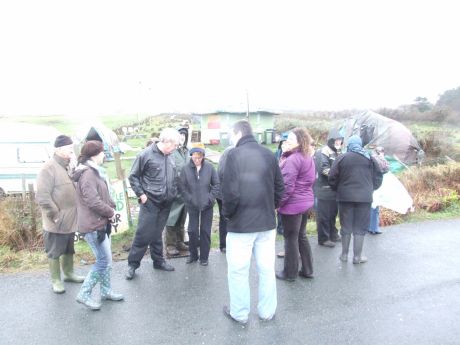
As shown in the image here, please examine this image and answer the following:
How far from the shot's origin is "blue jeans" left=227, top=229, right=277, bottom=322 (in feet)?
11.6

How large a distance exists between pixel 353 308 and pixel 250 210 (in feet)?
5.22

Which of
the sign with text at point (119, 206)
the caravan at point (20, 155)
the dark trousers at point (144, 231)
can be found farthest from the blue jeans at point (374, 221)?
the caravan at point (20, 155)

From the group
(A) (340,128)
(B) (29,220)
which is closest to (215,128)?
(A) (340,128)

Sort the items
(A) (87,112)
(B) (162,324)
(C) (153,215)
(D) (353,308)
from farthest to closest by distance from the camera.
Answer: (A) (87,112)
(C) (153,215)
(D) (353,308)
(B) (162,324)

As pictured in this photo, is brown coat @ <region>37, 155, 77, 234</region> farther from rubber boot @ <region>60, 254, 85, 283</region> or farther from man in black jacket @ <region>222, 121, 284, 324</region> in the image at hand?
man in black jacket @ <region>222, 121, 284, 324</region>

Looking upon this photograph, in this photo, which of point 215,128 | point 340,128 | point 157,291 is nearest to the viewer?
point 157,291

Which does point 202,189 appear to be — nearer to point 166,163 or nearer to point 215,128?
point 166,163

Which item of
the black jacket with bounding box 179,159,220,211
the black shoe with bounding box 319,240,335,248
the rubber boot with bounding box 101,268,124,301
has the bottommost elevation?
the black shoe with bounding box 319,240,335,248

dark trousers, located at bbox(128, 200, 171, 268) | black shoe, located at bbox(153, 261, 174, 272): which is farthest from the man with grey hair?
black shoe, located at bbox(153, 261, 174, 272)

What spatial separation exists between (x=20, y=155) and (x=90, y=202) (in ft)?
32.9

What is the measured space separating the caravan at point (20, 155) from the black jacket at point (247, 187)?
10183 mm

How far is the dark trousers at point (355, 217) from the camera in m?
5.19

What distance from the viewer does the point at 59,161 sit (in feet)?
13.6

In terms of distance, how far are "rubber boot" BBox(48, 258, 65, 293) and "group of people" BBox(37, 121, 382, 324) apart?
18mm
